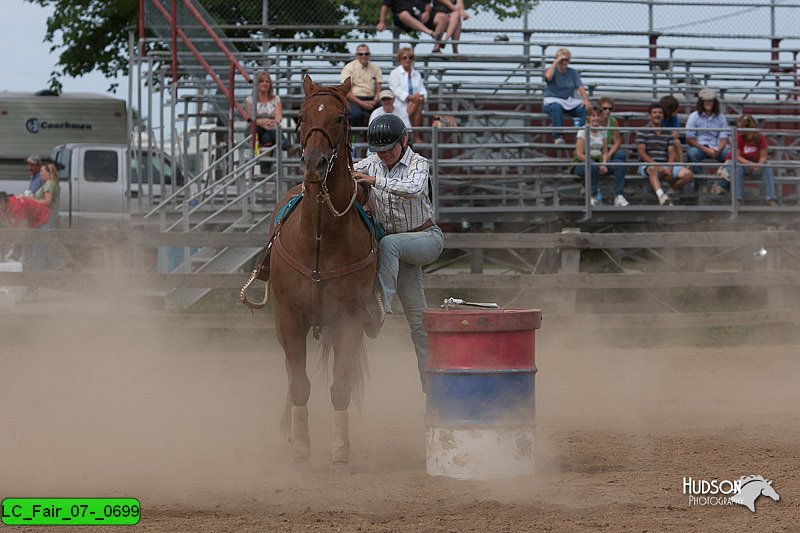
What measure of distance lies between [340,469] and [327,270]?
119 cm

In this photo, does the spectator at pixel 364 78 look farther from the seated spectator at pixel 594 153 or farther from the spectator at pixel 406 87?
the seated spectator at pixel 594 153

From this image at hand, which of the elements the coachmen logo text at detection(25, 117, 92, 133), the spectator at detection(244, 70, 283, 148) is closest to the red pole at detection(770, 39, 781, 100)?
the spectator at detection(244, 70, 283, 148)

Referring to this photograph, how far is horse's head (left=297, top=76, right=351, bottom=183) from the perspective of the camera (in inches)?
250

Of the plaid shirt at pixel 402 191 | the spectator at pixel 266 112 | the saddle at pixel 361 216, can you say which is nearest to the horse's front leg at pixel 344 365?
the saddle at pixel 361 216

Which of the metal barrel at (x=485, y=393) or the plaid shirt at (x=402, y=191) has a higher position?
the plaid shirt at (x=402, y=191)

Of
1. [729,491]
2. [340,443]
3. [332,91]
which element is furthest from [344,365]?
[729,491]

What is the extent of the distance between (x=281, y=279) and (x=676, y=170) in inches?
383

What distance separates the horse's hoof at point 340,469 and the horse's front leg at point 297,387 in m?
0.21

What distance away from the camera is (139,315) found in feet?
41.6

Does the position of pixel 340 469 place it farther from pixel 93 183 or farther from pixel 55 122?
pixel 55 122

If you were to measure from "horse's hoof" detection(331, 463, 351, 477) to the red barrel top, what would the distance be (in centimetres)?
102

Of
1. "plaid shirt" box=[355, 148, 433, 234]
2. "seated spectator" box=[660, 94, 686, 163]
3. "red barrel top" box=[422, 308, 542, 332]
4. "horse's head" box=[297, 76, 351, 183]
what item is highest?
"seated spectator" box=[660, 94, 686, 163]

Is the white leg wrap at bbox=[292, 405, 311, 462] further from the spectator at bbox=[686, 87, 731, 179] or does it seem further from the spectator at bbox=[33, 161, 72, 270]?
the spectator at bbox=[33, 161, 72, 270]

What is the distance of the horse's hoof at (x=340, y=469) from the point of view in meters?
6.84
